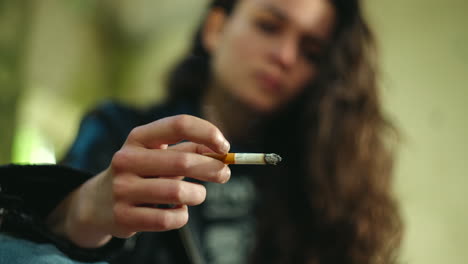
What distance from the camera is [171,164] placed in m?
0.22

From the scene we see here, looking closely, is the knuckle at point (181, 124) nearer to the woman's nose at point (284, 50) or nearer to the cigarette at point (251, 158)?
the cigarette at point (251, 158)

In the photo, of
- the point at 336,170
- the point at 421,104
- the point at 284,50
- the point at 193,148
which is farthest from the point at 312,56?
the point at 193,148

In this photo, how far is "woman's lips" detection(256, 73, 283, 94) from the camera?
0.62 m

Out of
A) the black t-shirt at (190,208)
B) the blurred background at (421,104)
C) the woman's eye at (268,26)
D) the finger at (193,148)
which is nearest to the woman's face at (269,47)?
the woman's eye at (268,26)

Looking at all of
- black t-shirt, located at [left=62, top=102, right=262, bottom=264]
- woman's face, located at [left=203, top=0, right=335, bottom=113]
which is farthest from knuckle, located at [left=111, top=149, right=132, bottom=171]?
woman's face, located at [left=203, top=0, right=335, bottom=113]

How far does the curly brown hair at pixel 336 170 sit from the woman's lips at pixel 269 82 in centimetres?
13

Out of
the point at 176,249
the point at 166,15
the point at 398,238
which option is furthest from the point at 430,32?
the point at 166,15

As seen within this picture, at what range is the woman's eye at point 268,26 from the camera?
0.62 metres

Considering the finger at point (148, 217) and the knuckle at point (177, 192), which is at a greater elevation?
the knuckle at point (177, 192)

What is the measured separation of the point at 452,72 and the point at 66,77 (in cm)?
160

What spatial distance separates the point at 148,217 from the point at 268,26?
497 millimetres

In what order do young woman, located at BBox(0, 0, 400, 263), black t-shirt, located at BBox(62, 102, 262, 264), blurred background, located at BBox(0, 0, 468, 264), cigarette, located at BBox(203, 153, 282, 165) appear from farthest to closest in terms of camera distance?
blurred background, located at BBox(0, 0, 468, 264) → young woman, located at BBox(0, 0, 400, 263) → black t-shirt, located at BBox(62, 102, 262, 264) → cigarette, located at BBox(203, 153, 282, 165)

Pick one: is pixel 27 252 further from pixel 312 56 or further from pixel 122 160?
pixel 312 56

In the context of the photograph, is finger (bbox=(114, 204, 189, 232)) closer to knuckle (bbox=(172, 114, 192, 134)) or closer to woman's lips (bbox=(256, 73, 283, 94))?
knuckle (bbox=(172, 114, 192, 134))
